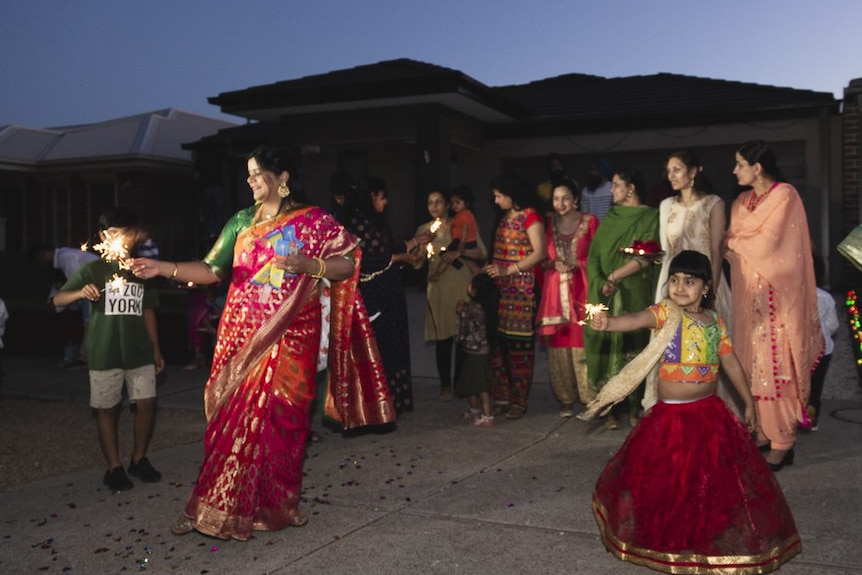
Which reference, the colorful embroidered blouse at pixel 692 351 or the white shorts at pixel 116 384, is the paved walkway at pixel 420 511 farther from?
the colorful embroidered blouse at pixel 692 351

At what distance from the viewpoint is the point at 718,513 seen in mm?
3666

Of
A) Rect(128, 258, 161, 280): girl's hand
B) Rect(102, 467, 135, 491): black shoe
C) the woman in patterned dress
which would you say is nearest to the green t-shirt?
Rect(102, 467, 135, 491): black shoe

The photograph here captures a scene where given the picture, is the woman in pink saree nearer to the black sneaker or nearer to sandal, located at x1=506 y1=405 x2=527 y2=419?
the black sneaker

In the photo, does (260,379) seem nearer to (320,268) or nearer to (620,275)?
(320,268)

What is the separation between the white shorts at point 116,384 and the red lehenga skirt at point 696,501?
2.75 meters

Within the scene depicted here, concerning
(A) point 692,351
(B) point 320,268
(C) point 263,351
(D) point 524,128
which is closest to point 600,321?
(A) point 692,351

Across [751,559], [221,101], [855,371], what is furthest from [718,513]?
[221,101]

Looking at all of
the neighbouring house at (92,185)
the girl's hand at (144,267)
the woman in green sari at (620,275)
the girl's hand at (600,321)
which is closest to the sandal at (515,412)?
the woman in green sari at (620,275)

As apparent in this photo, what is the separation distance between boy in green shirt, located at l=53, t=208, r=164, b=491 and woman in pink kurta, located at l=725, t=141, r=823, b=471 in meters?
3.63

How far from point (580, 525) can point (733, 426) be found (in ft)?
2.95

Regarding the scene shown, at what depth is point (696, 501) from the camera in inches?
146

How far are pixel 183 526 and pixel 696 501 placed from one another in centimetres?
235

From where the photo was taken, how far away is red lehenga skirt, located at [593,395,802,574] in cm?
361

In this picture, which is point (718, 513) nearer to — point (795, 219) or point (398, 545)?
point (398, 545)
